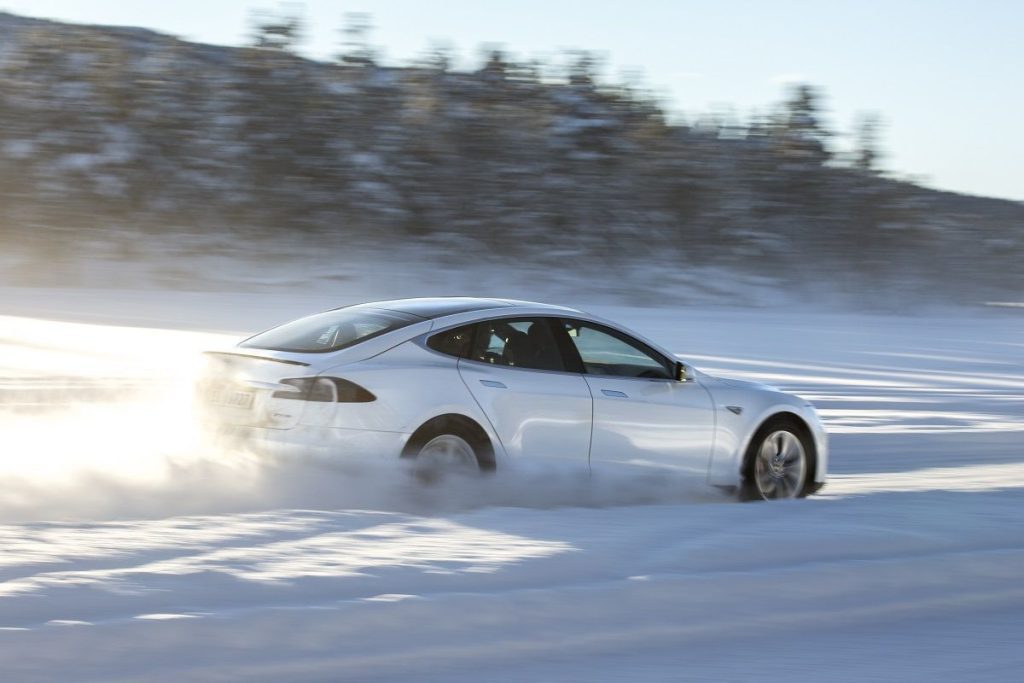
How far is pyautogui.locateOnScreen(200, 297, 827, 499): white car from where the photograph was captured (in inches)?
307

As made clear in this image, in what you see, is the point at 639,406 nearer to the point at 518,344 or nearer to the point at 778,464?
the point at 518,344

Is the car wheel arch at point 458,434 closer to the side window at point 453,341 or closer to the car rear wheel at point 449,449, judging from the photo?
the car rear wheel at point 449,449

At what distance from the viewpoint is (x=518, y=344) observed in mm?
8539

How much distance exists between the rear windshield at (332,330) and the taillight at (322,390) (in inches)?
11.3

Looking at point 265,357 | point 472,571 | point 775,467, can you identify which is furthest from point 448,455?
point 775,467

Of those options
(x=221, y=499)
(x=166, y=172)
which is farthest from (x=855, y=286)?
(x=221, y=499)

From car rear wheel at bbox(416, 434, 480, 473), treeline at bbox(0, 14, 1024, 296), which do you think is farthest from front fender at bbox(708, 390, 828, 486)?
treeline at bbox(0, 14, 1024, 296)

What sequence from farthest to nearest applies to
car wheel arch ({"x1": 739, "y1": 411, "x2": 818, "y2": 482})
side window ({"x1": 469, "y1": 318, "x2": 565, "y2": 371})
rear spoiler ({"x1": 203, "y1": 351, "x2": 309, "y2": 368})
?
1. car wheel arch ({"x1": 739, "y1": 411, "x2": 818, "y2": 482})
2. side window ({"x1": 469, "y1": 318, "x2": 565, "y2": 371})
3. rear spoiler ({"x1": 203, "y1": 351, "x2": 309, "y2": 368})

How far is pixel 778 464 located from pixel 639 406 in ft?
4.29

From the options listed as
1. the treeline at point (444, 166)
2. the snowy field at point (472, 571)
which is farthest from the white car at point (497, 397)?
the treeline at point (444, 166)

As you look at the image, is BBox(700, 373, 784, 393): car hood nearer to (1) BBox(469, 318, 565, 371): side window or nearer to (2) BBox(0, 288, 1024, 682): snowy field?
(2) BBox(0, 288, 1024, 682): snowy field

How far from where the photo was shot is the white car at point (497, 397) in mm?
7793

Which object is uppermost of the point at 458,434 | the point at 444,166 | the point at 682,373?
the point at 444,166

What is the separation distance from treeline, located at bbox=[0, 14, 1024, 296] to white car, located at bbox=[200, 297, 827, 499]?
25.7m
